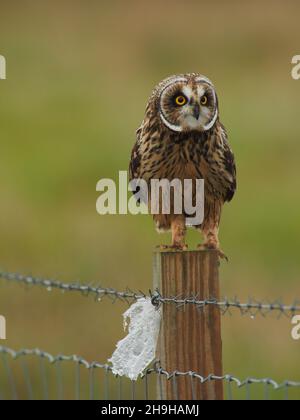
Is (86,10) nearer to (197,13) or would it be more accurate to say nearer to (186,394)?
(197,13)

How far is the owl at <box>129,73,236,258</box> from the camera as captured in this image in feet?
22.3

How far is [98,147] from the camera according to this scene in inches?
689

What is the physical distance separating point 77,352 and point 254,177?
639 centimetres

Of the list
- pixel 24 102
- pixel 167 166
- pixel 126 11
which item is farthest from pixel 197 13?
pixel 167 166

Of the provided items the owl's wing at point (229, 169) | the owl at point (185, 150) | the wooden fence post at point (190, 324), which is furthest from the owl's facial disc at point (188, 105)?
the wooden fence post at point (190, 324)

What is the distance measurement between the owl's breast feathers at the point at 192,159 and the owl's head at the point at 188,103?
0.10 metres

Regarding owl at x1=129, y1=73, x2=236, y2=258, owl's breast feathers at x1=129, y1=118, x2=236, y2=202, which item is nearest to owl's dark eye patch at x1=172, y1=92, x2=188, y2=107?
owl at x1=129, y1=73, x2=236, y2=258

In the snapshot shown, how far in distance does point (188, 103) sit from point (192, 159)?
0.40 meters

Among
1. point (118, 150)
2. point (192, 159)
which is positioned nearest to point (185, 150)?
point (192, 159)

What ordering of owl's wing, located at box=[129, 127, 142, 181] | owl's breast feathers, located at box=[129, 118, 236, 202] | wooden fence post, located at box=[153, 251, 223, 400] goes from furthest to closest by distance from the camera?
owl's wing, located at box=[129, 127, 142, 181]
owl's breast feathers, located at box=[129, 118, 236, 202]
wooden fence post, located at box=[153, 251, 223, 400]

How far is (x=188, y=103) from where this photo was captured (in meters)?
6.67

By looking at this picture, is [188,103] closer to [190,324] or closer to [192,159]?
[192,159]

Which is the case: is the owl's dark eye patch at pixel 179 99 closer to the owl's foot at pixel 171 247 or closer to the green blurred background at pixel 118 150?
the owl's foot at pixel 171 247

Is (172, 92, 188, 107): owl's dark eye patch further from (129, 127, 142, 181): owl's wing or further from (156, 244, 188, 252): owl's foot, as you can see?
(156, 244, 188, 252): owl's foot
